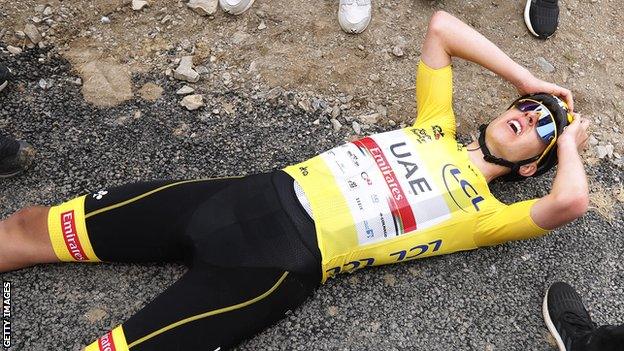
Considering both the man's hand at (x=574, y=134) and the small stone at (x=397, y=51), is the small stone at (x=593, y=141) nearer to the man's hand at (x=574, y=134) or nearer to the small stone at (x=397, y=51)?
the man's hand at (x=574, y=134)

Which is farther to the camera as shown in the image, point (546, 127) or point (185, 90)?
point (185, 90)

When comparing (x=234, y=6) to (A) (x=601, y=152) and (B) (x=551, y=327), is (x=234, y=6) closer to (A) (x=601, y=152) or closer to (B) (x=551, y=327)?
(A) (x=601, y=152)

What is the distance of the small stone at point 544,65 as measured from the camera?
4.46 m

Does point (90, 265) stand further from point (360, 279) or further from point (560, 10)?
point (560, 10)

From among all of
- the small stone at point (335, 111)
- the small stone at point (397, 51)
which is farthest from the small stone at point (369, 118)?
the small stone at point (397, 51)

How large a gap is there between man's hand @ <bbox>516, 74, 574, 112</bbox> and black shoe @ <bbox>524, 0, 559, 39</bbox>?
131 cm

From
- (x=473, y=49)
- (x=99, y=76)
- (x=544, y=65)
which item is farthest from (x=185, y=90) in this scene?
(x=544, y=65)

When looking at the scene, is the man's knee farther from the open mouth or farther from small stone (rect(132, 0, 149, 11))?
the open mouth

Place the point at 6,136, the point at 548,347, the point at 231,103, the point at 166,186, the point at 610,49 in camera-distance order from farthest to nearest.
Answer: the point at 610,49
the point at 231,103
the point at 6,136
the point at 548,347
the point at 166,186

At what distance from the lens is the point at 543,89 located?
3414 mm

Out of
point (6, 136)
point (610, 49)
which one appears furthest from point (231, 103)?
point (610, 49)

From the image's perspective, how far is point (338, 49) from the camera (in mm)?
4312

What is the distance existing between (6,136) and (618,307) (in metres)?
3.74

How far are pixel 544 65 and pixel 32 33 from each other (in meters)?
3.66
